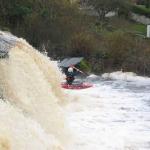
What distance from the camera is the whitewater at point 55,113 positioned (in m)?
10.0

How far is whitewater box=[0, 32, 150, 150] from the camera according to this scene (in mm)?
10016

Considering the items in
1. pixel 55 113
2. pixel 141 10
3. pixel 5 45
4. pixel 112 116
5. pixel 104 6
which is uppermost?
pixel 5 45

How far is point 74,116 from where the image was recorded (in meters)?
14.9

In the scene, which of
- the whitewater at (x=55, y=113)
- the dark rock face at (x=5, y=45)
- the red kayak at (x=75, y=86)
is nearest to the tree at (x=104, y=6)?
the red kayak at (x=75, y=86)

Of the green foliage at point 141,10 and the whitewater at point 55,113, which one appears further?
the green foliage at point 141,10

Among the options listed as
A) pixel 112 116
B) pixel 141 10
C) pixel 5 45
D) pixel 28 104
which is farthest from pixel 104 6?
pixel 28 104

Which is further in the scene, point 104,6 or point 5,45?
point 104,6

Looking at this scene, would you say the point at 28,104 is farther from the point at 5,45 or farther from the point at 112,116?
the point at 112,116

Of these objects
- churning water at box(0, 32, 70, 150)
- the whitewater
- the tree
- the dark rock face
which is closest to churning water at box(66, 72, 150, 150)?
the whitewater

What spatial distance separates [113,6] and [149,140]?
1089 inches

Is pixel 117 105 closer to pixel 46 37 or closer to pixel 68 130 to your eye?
pixel 68 130

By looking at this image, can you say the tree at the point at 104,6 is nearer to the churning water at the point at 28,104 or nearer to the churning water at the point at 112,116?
the churning water at the point at 112,116

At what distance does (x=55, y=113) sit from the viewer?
43.8 feet

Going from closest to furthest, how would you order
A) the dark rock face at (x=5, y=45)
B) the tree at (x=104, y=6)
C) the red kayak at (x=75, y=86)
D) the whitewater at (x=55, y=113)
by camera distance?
the whitewater at (x=55, y=113)
the dark rock face at (x=5, y=45)
the red kayak at (x=75, y=86)
the tree at (x=104, y=6)
